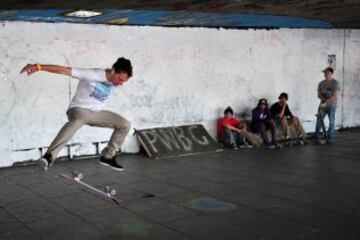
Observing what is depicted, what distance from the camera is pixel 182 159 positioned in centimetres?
1029

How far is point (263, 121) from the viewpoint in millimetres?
11938

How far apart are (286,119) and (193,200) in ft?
20.5

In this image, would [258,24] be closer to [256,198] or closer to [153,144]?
[153,144]

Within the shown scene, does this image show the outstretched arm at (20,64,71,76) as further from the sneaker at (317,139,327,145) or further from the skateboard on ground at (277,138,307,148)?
the sneaker at (317,139,327,145)

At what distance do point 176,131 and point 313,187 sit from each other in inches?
176

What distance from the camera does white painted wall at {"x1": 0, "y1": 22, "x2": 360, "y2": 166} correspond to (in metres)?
9.35

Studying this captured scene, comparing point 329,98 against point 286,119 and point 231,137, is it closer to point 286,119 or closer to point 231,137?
point 286,119

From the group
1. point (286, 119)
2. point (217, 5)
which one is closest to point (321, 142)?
point (286, 119)

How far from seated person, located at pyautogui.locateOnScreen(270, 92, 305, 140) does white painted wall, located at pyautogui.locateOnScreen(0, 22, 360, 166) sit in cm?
77

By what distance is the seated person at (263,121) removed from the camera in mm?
11898

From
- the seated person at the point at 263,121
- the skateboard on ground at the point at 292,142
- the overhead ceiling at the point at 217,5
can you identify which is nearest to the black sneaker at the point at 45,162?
the overhead ceiling at the point at 217,5

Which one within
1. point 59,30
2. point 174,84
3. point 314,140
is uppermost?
point 59,30

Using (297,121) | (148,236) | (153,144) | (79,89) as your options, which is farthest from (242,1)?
(297,121)

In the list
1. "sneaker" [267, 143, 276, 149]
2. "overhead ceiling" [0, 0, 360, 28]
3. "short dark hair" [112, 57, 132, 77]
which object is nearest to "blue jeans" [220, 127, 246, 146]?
"sneaker" [267, 143, 276, 149]
